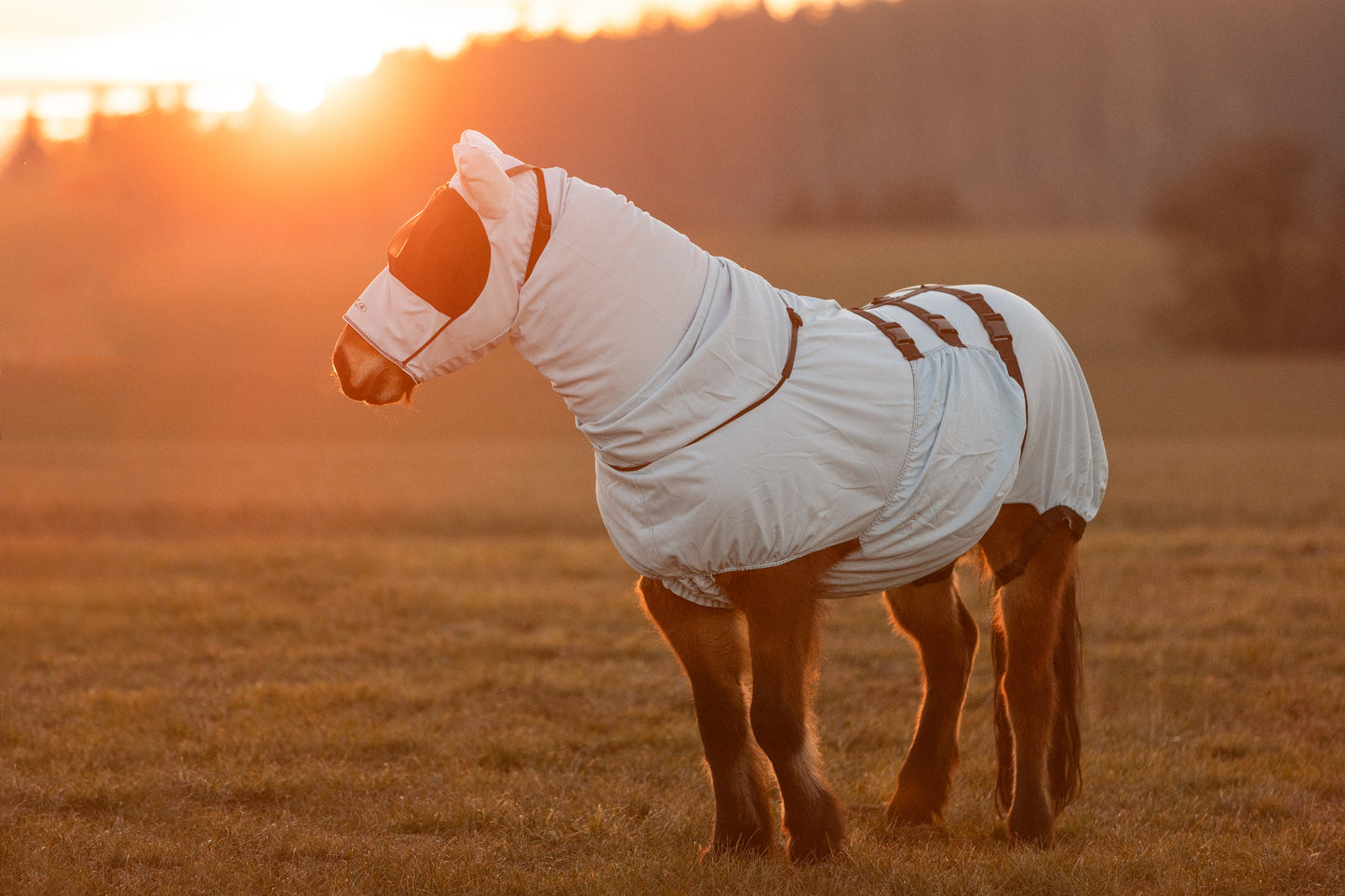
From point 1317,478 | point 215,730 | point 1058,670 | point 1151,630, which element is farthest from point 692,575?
point 1317,478

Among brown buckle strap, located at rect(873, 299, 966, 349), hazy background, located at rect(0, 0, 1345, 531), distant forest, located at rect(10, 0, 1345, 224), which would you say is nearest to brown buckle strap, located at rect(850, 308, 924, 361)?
brown buckle strap, located at rect(873, 299, 966, 349)

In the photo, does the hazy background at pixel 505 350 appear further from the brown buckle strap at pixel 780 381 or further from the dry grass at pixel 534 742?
the brown buckle strap at pixel 780 381

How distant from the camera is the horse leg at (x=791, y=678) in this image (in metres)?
3.83

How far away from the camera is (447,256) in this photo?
358 centimetres

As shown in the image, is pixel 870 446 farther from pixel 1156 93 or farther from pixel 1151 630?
pixel 1156 93

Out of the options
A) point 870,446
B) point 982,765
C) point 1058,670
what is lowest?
point 982,765

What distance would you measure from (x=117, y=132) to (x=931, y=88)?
13271 cm

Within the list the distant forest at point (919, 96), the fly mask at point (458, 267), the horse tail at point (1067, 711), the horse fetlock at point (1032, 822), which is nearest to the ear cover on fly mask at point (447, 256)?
the fly mask at point (458, 267)

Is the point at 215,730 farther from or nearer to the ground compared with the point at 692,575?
nearer to the ground

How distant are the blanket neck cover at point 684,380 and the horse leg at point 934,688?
966 millimetres

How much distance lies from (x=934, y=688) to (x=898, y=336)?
166 centimetres

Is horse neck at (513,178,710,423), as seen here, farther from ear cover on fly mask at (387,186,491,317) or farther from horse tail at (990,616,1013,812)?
horse tail at (990,616,1013,812)

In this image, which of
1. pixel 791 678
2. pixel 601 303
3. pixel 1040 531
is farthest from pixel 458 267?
pixel 1040 531

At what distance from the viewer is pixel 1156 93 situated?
6329 inches
